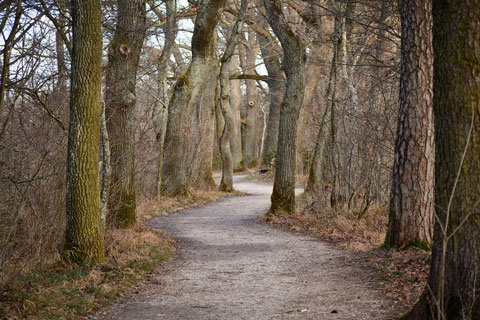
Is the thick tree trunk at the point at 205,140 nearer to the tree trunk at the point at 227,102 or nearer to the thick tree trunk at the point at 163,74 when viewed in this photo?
the tree trunk at the point at 227,102

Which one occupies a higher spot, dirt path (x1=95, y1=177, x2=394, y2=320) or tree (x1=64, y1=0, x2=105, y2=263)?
tree (x1=64, y1=0, x2=105, y2=263)

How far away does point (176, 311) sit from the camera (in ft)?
20.3

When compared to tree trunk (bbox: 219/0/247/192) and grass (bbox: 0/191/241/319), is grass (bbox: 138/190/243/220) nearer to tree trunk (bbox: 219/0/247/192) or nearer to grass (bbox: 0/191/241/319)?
tree trunk (bbox: 219/0/247/192)

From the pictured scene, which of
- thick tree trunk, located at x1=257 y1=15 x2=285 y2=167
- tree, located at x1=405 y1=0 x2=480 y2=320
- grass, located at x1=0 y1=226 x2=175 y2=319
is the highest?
thick tree trunk, located at x1=257 y1=15 x2=285 y2=167

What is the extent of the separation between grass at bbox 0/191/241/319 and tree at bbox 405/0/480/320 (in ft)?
13.1

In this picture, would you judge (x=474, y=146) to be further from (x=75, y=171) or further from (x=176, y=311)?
(x=75, y=171)

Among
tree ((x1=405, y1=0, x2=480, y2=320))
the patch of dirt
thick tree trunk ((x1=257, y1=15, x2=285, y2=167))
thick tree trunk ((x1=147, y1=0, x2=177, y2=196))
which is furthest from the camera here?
thick tree trunk ((x1=257, y1=15, x2=285, y2=167))

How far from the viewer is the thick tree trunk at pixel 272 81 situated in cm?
2723

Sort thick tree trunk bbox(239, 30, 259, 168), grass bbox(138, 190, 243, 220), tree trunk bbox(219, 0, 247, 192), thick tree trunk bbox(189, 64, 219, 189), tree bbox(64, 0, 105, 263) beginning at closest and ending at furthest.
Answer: tree bbox(64, 0, 105, 263) < grass bbox(138, 190, 243, 220) < tree trunk bbox(219, 0, 247, 192) < thick tree trunk bbox(189, 64, 219, 189) < thick tree trunk bbox(239, 30, 259, 168)

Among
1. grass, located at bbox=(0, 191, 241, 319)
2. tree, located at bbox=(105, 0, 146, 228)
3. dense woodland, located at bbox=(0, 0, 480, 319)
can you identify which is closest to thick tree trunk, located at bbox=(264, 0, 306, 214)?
dense woodland, located at bbox=(0, 0, 480, 319)

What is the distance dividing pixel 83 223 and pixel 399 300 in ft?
14.7

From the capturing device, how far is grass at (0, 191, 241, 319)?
225 inches

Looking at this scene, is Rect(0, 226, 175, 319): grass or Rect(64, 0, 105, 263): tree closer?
Rect(0, 226, 175, 319): grass

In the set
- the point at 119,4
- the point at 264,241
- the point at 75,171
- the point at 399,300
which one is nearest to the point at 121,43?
the point at 119,4
